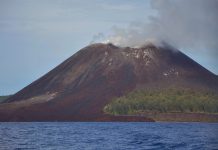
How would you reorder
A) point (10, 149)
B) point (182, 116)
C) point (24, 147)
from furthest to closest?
point (182, 116) → point (24, 147) → point (10, 149)

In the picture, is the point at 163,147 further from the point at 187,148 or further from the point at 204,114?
the point at 204,114

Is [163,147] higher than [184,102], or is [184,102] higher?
[184,102]

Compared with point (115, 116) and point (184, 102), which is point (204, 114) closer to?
point (184, 102)

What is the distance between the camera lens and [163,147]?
2167 inches

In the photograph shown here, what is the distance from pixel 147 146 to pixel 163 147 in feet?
6.44

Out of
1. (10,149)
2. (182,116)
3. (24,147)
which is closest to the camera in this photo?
(10,149)

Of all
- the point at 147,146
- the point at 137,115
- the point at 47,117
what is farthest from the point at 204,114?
the point at 147,146

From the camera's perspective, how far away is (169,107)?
193 metres

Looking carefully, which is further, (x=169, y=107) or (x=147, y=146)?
(x=169, y=107)

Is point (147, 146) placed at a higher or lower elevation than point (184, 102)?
lower

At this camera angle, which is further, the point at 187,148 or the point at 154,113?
the point at 154,113

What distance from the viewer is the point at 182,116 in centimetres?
18625

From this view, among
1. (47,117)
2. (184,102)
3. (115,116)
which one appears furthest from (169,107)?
(47,117)

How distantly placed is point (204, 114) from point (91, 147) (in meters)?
136
